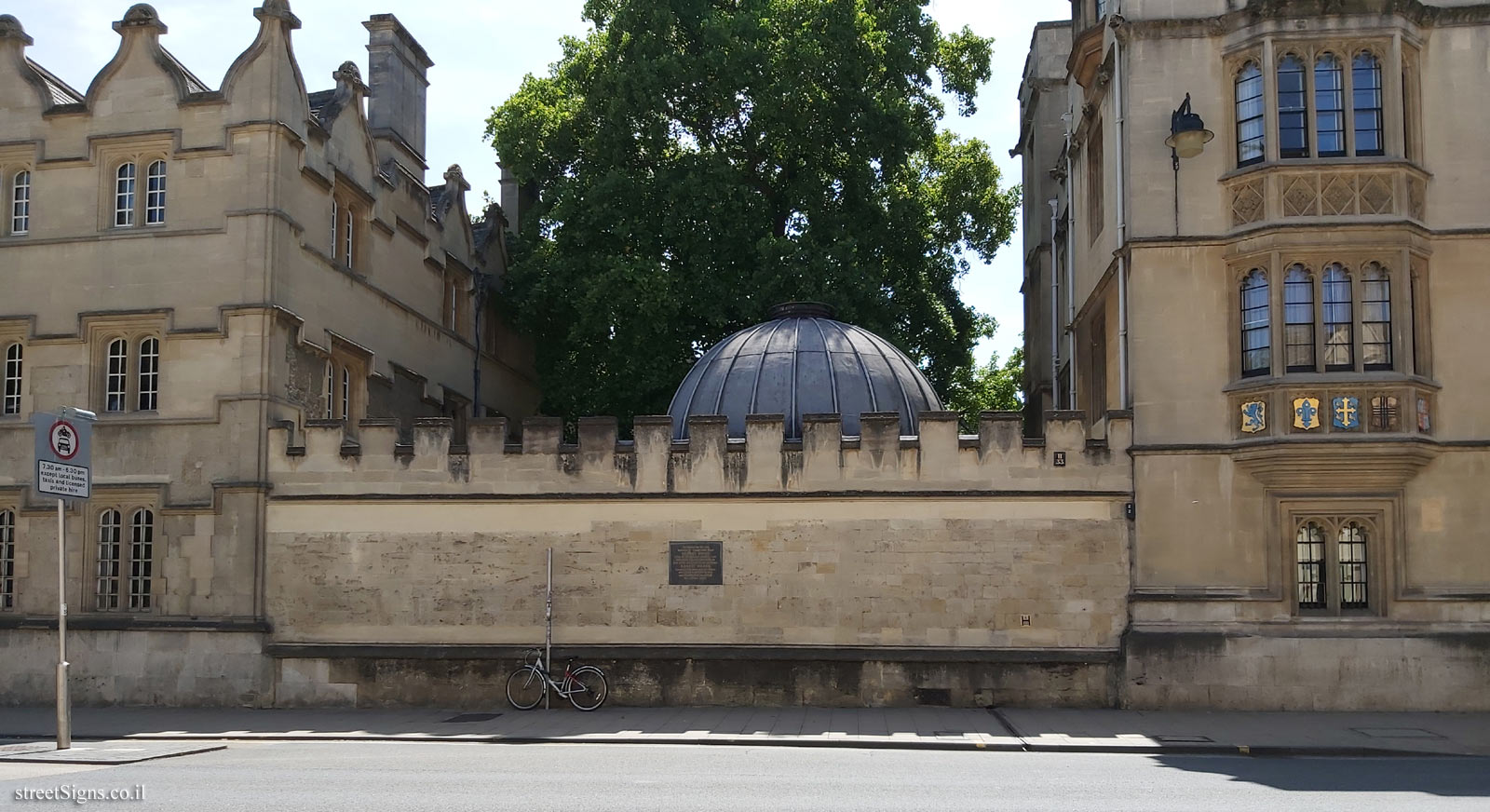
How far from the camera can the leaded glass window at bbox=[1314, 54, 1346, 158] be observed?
2000 cm

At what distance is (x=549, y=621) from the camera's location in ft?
67.3

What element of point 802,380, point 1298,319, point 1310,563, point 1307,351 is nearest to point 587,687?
point 802,380

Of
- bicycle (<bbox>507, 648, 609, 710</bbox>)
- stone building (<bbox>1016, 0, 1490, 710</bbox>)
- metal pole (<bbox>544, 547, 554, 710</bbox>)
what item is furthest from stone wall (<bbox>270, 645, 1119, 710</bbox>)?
stone building (<bbox>1016, 0, 1490, 710</bbox>)

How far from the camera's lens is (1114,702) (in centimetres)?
1970

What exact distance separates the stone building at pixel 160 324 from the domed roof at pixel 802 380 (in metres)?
5.57

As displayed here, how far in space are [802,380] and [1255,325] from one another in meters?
7.33

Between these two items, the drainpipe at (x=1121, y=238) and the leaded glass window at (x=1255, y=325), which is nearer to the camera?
the leaded glass window at (x=1255, y=325)

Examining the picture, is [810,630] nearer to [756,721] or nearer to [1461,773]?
[756,721]

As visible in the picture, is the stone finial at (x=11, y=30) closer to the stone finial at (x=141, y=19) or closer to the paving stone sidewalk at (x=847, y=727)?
the stone finial at (x=141, y=19)

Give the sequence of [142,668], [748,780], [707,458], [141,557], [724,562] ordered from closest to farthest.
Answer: [748,780] < [724,562] < [707,458] < [142,668] < [141,557]

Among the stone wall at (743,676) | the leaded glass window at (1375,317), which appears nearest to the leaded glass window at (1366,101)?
the leaded glass window at (1375,317)

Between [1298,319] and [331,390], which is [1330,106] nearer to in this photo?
[1298,319]

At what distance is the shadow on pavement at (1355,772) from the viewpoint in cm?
1287

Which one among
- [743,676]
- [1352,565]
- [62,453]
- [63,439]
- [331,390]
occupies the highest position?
[331,390]
